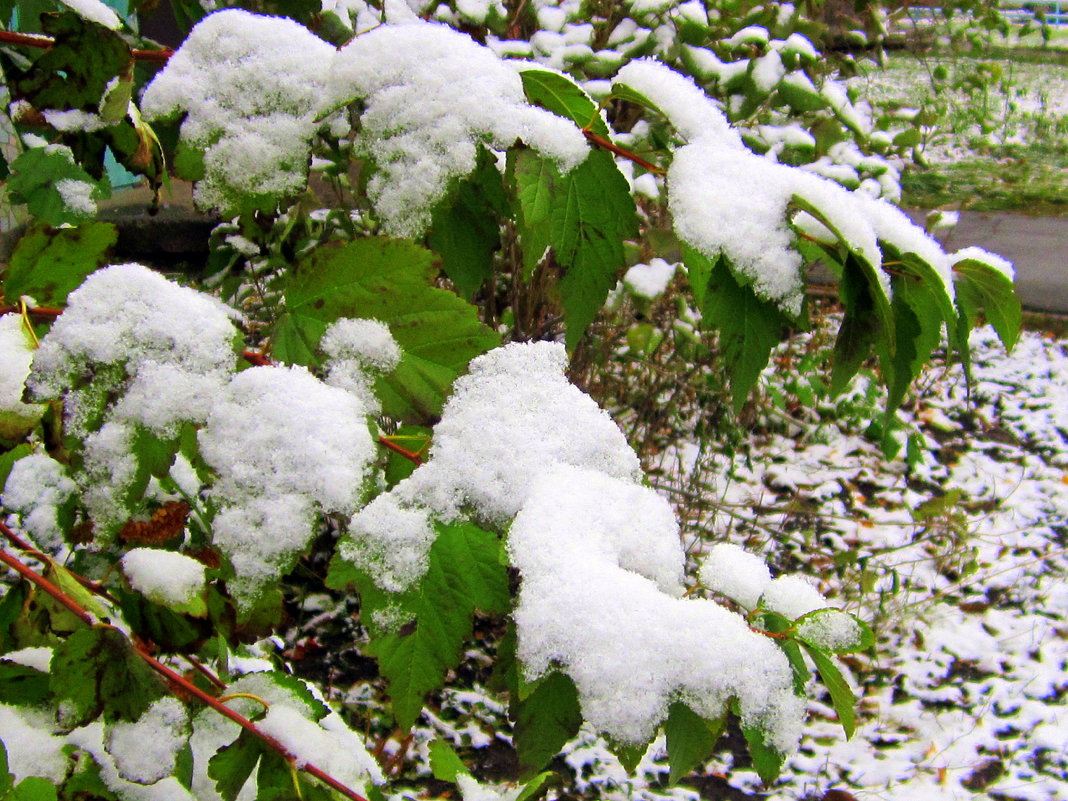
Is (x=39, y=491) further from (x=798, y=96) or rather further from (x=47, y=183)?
(x=798, y=96)

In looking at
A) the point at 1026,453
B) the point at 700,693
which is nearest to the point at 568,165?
→ the point at 700,693

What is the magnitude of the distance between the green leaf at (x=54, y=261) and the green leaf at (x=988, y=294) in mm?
774

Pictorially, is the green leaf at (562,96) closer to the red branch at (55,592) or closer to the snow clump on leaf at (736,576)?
the snow clump on leaf at (736,576)

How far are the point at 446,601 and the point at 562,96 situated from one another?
459 millimetres

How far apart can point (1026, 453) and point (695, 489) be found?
202 cm

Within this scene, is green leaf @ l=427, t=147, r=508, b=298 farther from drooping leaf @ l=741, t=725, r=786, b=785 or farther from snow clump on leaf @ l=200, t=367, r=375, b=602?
drooping leaf @ l=741, t=725, r=786, b=785

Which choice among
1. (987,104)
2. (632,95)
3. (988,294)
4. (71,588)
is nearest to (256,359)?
(71,588)

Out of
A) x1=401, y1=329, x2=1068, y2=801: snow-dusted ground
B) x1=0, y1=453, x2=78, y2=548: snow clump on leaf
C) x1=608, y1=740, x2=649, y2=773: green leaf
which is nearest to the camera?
x1=608, y1=740, x2=649, y2=773: green leaf

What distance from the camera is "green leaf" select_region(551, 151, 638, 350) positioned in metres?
0.80

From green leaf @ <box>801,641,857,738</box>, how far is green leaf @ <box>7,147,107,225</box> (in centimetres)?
135

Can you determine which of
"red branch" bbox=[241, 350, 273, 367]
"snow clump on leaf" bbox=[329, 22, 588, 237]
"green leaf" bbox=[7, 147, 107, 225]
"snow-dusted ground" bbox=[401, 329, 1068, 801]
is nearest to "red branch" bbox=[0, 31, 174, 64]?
"snow clump on leaf" bbox=[329, 22, 588, 237]

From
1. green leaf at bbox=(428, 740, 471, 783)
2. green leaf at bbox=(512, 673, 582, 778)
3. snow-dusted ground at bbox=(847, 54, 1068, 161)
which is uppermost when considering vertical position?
snow-dusted ground at bbox=(847, 54, 1068, 161)

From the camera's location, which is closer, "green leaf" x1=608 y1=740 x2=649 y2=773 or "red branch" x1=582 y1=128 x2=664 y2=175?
"green leaf" x1=608 y1=740 x2=649 y2=773

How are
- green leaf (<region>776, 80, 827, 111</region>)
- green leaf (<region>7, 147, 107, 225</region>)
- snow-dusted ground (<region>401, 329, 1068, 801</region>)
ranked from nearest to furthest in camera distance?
green leaf (<region>7, 147, 107, 225</region>), snow-dusted ground (<region>401, 329, 1068, 801</region>), green leaf (<region>776, 80, 827, 111</region>)
